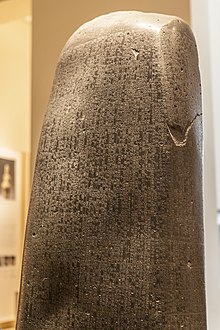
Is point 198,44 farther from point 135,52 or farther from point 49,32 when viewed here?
point 135,52

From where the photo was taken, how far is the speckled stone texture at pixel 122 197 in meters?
0.61

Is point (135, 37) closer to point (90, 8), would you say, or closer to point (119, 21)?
point (119, 21)

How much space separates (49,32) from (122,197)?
0.98 meters

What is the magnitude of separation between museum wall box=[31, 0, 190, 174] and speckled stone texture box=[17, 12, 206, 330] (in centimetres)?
77

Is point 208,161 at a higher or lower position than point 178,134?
higher

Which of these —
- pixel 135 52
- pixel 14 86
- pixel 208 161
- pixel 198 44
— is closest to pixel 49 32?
pixel 198 44

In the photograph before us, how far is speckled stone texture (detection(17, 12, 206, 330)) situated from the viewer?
24.1 inches

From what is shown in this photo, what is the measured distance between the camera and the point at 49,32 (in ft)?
4.96

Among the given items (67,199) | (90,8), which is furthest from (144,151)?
(90,8)

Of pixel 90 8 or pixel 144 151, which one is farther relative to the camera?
pixel 90 8

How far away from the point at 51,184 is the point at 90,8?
35.1 inches

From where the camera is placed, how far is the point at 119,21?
0.71 metres

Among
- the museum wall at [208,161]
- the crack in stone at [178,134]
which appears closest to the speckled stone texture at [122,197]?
the crack in stone at [178,134]

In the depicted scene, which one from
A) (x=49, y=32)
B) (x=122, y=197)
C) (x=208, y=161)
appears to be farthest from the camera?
(x=49, y=32)
